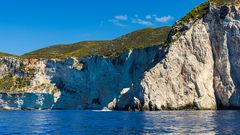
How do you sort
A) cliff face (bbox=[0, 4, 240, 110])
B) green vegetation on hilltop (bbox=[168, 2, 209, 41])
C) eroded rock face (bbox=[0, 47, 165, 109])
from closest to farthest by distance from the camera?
cliff face (bbox=[0, 4, 240, 110]) < green vegetation on hilltop (bbox=[168, 2, 209, 41]) < eroded rock face (bbox=[0, 47, 165, 109])

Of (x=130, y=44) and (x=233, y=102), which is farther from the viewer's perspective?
(x=130, y=44)

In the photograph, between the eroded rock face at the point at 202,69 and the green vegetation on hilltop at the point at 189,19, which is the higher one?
the green vegetation on hilltop at the point at 189,19

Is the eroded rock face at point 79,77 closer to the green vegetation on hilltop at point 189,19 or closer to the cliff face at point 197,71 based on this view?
the cliff face at point 197,71

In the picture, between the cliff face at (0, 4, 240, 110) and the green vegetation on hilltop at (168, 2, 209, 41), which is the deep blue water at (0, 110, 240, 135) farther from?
the green vegetation on hilltop at (168, 2, 209, 41)

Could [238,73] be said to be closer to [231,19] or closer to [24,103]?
[231,19]

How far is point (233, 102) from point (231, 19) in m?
20.3

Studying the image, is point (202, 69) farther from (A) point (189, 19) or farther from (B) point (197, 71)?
(A) point (189, 19)

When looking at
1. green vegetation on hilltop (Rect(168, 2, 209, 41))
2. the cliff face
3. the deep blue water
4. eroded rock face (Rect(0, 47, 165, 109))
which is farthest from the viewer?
eroded rock face (Rect(0, 47, 165, 109))

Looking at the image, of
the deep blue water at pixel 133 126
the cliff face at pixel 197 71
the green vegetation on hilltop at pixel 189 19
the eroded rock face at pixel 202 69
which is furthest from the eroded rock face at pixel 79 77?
the deep blue water at pixel 133 126

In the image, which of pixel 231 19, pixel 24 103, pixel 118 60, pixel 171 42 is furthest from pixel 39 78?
pixel 231 19

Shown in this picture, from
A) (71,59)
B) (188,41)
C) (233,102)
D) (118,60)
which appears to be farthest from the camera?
(71,59)

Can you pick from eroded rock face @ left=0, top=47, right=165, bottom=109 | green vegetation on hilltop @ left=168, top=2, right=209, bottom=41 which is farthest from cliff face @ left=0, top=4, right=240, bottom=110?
eroded rock face @ left=0, top=47, right=165, bottom=109

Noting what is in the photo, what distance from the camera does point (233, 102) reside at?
9931 cm

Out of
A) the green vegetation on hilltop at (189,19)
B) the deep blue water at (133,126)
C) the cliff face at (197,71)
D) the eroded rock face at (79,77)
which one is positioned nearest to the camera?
the deep blue water at (133,126)
